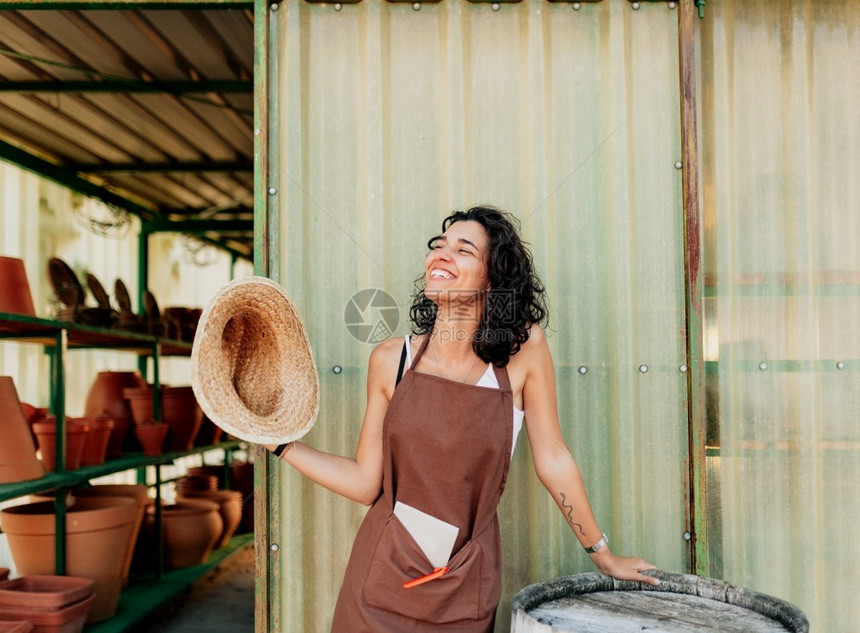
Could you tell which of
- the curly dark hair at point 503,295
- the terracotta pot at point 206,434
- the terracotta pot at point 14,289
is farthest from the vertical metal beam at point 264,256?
the terracotta pot at point 206,434

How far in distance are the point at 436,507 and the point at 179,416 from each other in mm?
3223

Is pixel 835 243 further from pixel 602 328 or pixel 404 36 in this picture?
pixel 404 36

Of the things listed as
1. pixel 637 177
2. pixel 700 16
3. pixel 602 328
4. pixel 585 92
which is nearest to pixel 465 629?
pixel 602 328

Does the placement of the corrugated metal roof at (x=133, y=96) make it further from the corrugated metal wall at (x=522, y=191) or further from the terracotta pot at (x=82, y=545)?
the terracotta pot at (x=82, y=545)

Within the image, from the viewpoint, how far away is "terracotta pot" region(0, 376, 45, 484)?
111 inches

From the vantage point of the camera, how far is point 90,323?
12.2 ft

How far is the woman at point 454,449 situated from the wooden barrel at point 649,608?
0.06 metres

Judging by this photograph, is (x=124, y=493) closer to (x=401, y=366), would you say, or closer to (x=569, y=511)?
(x=401, y=366)

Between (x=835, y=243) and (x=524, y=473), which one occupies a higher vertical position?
(x=835, y=243)

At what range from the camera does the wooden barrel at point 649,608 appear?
57.8 inches

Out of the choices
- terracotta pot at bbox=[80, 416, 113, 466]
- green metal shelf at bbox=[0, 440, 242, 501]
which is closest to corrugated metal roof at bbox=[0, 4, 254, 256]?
terracotta pot at bbox=[80, 416, 113, 466]

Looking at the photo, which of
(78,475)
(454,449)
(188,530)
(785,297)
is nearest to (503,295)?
(454,449)

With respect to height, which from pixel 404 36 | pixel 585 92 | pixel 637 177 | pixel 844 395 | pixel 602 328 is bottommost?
pixel 844 395

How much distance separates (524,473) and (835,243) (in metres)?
1.27
